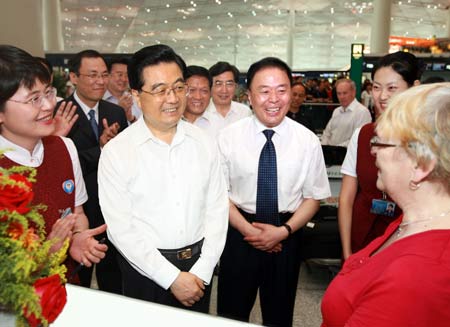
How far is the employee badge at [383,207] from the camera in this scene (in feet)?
6.76

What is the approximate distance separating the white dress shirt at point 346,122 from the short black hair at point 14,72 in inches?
184

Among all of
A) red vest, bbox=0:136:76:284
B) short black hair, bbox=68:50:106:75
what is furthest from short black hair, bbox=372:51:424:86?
short black hair, bbox=68:50:106:75

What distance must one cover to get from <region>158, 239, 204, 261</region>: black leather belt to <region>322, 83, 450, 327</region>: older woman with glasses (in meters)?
0.74

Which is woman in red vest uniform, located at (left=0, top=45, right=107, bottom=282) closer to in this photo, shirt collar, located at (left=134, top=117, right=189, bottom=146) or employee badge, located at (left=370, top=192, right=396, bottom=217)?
shirt collar, located at (left=134, top=117, right=189, bottom=146)

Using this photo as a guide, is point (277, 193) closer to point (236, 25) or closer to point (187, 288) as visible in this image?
point (187, 288)

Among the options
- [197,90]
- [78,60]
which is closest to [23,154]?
[78,60]

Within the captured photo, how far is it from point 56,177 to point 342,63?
20.2 meters

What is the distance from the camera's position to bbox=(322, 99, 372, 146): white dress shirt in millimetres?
5734

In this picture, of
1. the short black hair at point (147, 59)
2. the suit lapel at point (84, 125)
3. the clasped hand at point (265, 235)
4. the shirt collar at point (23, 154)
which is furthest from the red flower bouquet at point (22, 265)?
the suit lapel at point (84, 125)

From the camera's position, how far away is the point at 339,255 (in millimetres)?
3547

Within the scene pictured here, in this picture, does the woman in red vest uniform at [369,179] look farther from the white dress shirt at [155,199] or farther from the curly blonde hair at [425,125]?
the curly blonde hair at [425,125]

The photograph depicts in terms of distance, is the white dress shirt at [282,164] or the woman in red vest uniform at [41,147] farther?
the white dress shirt at [282,164]

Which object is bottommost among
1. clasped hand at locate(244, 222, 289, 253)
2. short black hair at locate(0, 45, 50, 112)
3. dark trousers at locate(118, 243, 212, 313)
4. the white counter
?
dark trousers at locate(118, 243, 212, 313)

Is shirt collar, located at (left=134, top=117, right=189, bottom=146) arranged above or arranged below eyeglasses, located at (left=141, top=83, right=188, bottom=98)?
below
